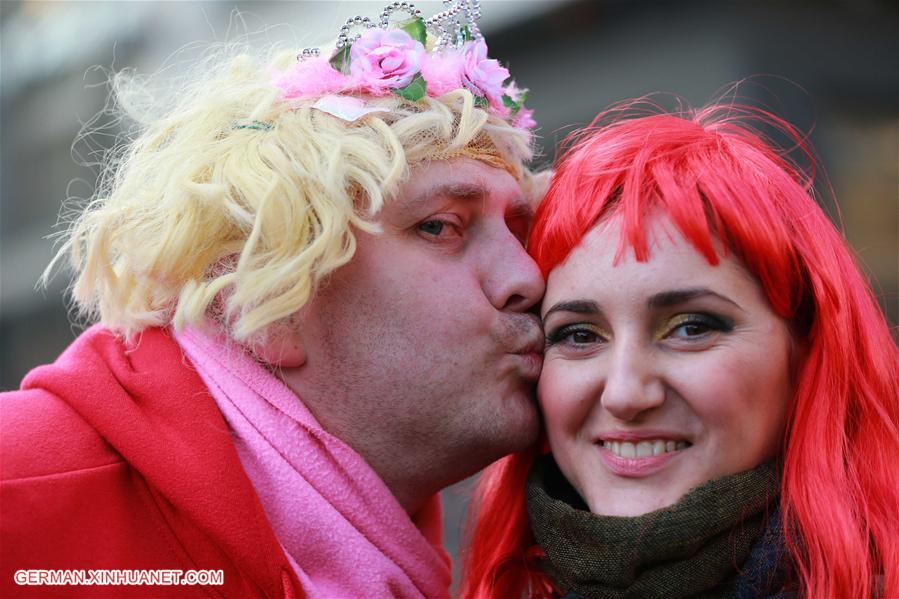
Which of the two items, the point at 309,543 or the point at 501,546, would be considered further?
the point at 501,546

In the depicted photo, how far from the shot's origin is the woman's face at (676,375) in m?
2.40

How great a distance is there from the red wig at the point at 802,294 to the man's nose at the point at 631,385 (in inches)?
9.7

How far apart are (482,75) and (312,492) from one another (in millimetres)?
1281

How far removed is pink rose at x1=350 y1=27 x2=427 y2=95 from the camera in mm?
2885

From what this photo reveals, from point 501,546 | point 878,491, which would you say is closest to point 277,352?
point 501,546

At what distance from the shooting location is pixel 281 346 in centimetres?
274

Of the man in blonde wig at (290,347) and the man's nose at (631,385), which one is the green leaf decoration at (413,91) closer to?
the man in blonde wig at (290,347)

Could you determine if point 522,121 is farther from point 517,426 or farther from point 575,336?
point 517,426

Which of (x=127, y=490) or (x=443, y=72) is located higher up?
(x=443, y=72)

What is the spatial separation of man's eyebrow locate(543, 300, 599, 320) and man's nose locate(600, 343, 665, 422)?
12 cm

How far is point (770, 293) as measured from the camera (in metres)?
2.45

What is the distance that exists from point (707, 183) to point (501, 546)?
3.73 feet

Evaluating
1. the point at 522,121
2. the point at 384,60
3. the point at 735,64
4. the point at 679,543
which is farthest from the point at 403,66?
the point at 735,64

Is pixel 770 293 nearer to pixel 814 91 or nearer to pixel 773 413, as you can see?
pixel 773 413
